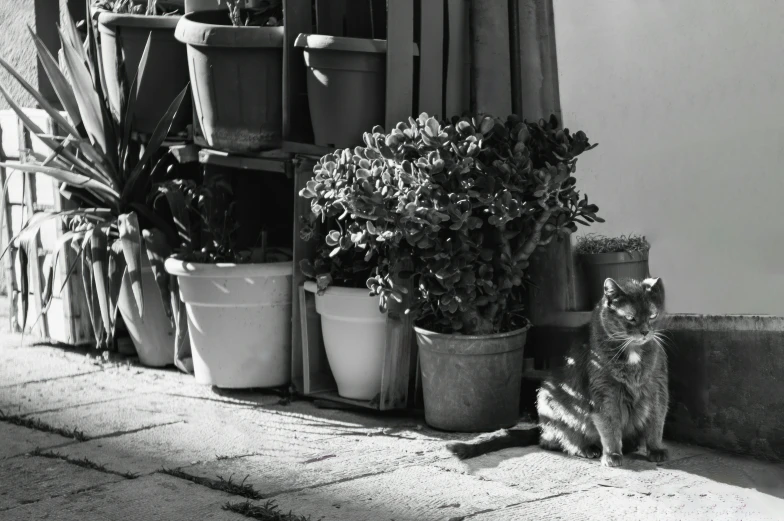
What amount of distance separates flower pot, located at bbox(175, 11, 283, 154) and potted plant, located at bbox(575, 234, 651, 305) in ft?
4.52

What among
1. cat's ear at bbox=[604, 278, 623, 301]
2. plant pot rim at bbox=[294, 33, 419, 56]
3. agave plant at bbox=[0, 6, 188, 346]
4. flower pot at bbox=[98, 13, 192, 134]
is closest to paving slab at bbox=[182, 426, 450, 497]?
cat's ear at bbox=[604, 278, 623, 301]

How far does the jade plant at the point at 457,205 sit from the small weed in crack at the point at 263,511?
1.01 m

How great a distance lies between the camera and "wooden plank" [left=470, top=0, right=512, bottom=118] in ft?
13.7

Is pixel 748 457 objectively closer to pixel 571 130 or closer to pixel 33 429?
pixel 571 130

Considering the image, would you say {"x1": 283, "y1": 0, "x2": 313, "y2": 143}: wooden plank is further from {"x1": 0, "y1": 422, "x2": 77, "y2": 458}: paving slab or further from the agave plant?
{"x1": 0, "y1": 422, "x2": 77, "y2": 458}: paving slab

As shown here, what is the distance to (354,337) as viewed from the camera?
4.18 metres

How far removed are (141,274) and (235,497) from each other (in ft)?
5.54

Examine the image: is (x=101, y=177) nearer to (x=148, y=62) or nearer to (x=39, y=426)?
(x=148, y=62)

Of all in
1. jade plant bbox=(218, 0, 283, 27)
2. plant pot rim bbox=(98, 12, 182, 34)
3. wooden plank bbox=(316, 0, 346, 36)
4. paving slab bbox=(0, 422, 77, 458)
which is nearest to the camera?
paving slab bbox=(0, 422, 77, 458)

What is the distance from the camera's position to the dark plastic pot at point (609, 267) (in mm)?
3988

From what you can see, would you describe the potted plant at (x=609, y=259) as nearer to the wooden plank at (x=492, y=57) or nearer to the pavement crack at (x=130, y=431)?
the wooden plank at (x=492, y=57)

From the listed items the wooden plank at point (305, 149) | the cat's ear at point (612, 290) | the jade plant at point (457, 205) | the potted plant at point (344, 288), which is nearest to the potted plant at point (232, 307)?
the potted plant at point (344, 288)

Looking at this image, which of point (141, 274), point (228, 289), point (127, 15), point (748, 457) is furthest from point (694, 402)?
point (127, 15)

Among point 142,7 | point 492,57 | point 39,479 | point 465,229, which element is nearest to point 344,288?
point 465,229
